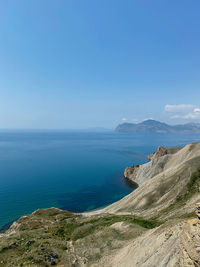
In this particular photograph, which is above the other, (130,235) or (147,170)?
(130,235)

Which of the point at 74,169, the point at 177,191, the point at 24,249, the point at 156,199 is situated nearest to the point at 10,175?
the point at 74,169

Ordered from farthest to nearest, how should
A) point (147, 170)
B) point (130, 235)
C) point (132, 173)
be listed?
point (132, 173), point (147, 170), point (130, 235)

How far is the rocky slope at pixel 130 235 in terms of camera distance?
19875mm

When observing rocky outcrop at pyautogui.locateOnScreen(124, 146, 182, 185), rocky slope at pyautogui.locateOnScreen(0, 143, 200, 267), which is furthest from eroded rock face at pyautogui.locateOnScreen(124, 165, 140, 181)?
rocky slope at pyautogui.locateOnScreen(0, 143, 200, 267)

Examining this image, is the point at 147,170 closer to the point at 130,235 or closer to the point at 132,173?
the point at 132,173

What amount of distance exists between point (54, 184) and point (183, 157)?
82896mm

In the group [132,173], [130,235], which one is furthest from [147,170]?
[130,235]

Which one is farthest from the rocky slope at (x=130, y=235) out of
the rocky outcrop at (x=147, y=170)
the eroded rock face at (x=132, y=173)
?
the eroded rock face at (x=132, y=173)

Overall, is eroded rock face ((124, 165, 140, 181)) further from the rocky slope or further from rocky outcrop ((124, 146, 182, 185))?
the rocky slope

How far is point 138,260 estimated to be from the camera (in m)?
22.4

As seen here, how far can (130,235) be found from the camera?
33750 mm

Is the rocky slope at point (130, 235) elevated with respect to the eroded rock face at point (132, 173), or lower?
elevated

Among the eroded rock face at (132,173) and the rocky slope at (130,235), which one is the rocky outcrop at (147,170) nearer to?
the eroded rock face at (132,173)

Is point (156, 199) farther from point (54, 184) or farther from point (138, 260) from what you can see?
point (54, 184)
